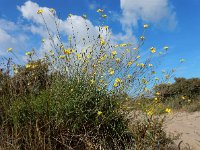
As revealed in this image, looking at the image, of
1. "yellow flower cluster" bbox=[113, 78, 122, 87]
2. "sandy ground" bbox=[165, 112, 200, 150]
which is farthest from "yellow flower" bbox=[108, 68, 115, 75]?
"sandy ground" bbox=[165, 112, 200, 150]

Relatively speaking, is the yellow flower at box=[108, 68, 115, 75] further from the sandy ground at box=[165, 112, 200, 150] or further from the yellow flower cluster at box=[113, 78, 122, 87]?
the sandy ground at box=[165, 112, 200, 150]

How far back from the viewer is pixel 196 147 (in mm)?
6613

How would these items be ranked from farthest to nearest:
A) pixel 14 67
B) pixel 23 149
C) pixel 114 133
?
pixel 14 67 < pixel 114 133 < pixel 23 149

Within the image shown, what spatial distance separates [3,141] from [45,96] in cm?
94

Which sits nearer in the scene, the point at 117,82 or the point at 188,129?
the point at 117,82

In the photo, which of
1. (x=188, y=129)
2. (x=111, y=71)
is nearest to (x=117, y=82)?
(x=111, y=71)

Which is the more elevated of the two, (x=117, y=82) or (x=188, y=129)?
(x=117, y=82)

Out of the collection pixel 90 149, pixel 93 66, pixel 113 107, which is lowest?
pixel 90 149

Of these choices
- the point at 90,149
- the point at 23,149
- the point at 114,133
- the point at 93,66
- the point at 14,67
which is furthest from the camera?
the point at 14,67

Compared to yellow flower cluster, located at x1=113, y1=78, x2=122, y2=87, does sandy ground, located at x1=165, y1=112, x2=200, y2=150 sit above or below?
below

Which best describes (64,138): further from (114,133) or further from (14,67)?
(14,67)

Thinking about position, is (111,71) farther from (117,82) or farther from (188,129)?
(188,129)

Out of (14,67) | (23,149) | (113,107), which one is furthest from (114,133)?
(14,67)

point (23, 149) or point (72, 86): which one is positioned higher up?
point (72, 86)
